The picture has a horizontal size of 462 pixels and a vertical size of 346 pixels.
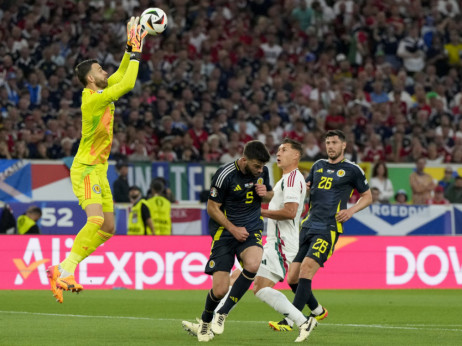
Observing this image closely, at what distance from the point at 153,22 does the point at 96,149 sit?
157 cm

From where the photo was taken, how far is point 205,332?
1034 centimetres

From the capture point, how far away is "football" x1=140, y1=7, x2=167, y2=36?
11.4 m

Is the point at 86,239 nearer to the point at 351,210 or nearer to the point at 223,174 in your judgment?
the point at 223,174

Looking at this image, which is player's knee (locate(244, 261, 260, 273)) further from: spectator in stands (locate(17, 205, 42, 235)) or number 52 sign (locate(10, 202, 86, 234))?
Result: spectator in stands (locate(17, 205, 42, 235))

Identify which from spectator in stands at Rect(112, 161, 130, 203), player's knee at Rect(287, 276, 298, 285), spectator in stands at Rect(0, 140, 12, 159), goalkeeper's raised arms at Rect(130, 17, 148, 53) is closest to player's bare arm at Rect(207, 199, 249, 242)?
player's knee at Rect(287, 276, 298, 285)

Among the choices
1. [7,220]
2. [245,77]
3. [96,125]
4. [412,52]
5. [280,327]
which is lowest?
[280,327]

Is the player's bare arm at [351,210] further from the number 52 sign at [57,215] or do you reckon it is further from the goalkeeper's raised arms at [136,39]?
the number 52 sign at [57,215]

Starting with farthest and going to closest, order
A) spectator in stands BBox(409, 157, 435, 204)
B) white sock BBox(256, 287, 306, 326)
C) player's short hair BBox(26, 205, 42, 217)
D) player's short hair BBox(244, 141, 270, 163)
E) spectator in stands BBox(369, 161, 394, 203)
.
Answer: spectator in stands BBox(409, 157, 435, 204)
spectator in stands BBox(369, 161, 394, 203)
player's short hair BBox(26, 205, 42, 217)
white sock BBox(256, 287, 306, 326)
player's short hair BBox(244, 141, 270, 163)

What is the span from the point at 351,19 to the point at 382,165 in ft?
24.1

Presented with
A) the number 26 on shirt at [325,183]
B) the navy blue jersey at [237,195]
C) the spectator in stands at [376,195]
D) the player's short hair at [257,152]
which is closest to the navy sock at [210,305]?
the navy blue jersey at [237,195]

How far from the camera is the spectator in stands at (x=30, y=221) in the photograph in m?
19.1

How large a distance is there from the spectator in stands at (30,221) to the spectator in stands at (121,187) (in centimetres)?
161

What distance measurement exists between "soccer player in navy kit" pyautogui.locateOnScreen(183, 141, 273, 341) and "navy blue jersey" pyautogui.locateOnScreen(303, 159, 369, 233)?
4.61 feet

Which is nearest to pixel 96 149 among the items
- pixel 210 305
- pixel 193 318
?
pixel 210 305
